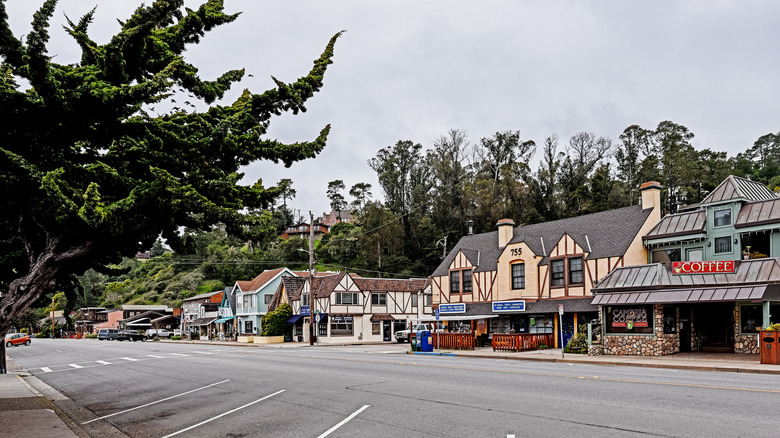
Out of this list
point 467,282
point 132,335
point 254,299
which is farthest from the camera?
point 132,335

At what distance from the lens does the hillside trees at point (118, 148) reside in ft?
32.1

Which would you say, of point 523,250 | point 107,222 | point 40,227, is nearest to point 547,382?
point 107,222

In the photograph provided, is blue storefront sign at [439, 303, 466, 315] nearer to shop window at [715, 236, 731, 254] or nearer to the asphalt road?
shop window at [715, 236, 731, 254]

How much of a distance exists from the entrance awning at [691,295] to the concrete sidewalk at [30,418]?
75.0 ft

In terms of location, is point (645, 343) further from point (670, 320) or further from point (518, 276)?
point (518, 276)

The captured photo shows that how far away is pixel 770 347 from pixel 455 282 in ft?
75.8

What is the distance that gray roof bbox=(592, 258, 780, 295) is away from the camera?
2483 centimetres

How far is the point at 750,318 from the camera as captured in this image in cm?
2552

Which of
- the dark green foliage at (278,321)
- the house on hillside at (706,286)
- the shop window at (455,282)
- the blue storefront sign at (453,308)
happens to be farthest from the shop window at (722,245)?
the dark green foliage at (278,321)

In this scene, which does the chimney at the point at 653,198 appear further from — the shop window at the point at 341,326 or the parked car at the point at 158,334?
the parked car at the point at 158,334

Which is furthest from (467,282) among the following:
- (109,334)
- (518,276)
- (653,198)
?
(109,334)

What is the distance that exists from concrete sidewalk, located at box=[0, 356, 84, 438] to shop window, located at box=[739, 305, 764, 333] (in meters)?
25.3

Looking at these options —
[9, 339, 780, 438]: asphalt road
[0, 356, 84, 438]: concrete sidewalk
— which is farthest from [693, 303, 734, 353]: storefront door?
[0, 356, 84, 438]: concrete sidewalk

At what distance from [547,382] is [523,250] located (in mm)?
22729
